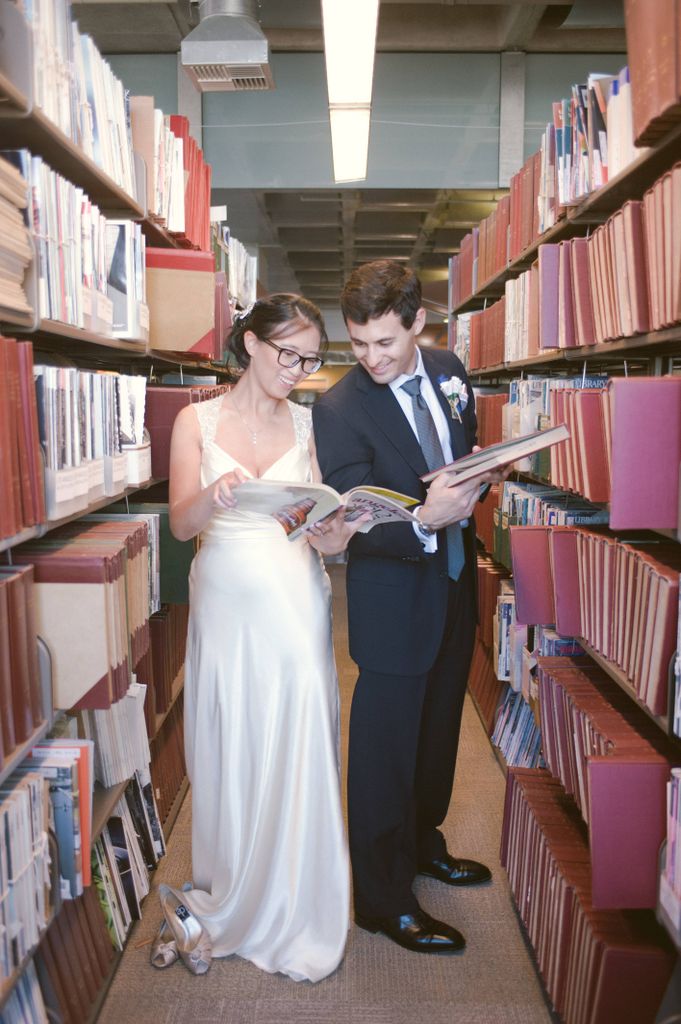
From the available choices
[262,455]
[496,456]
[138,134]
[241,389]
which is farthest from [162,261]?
[496,456]

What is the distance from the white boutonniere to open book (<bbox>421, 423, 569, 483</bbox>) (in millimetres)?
405

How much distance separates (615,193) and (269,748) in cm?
164

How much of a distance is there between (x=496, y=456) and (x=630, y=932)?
103 centimetres

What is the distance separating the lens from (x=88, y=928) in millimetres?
2041

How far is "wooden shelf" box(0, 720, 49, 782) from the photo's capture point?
1.49 meters

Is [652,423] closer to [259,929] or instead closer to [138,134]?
[259,929]

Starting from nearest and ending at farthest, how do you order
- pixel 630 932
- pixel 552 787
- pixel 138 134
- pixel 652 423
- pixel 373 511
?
pixel 652 423 < pixel 630 932 < pixel 373 511 < pixel 552 787 < pixel 138 134

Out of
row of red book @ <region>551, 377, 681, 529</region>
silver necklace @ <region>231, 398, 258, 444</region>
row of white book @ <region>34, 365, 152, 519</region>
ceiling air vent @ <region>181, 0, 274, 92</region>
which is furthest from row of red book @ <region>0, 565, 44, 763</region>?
ceiling air vent @ <region>181, 0, 274, 92</region>

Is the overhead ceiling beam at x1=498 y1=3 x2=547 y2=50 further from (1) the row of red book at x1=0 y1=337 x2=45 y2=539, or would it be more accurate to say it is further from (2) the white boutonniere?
(1) the row of red book at x1=0 y1=337 x2=45 y2=539

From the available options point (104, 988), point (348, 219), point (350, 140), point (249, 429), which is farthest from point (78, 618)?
point (348, 219)

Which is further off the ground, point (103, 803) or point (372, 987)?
point (103, 803)

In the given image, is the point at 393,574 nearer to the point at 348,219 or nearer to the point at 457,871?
the point at 457,871

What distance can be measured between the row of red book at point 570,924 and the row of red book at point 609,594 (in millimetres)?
507

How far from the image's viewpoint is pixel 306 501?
1.88 meters
